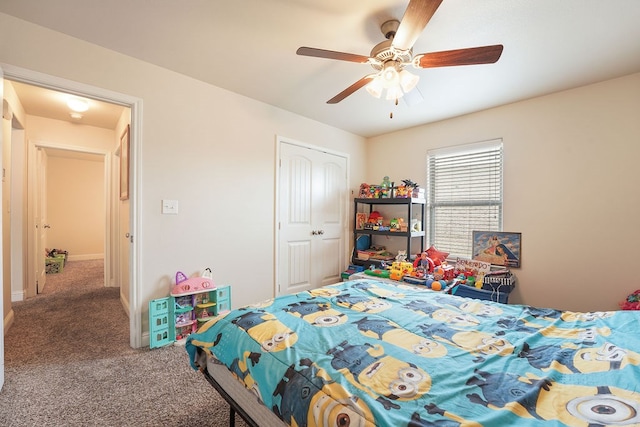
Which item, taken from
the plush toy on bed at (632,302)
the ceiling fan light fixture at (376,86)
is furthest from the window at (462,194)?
the ceiling fan light fixture at (376,86)

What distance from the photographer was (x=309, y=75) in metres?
2.44

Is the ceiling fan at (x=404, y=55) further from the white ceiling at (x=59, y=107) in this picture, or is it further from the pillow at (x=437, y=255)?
the white ceiling at (x=59, y=107)

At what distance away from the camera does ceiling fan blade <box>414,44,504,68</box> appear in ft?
4.88

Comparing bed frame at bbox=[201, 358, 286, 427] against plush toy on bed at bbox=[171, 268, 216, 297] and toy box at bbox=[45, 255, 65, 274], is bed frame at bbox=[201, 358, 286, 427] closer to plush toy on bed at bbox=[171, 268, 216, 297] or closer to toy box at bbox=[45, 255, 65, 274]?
plush toy on bed at bbox=[171, 268, 216, 297]

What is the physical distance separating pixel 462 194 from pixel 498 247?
0.75 m

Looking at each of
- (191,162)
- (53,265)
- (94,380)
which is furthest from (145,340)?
(53,265)

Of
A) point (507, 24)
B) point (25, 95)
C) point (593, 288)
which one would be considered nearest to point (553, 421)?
point (507, 24)

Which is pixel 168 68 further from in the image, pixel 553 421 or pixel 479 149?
pixel 479 149

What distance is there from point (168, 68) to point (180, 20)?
0.77m

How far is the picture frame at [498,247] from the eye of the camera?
2.90 m

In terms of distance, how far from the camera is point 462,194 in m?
3.36

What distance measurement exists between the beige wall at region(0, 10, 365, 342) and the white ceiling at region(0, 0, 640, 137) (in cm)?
14

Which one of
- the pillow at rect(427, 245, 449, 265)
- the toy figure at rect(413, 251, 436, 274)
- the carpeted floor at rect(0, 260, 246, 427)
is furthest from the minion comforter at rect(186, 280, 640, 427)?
the pillow at rect(427, 245, 449, 265)

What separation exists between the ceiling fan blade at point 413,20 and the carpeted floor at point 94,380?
7.58 feet
